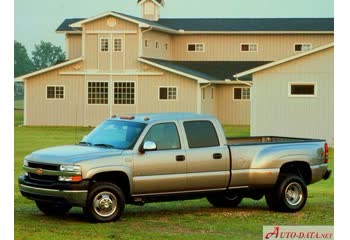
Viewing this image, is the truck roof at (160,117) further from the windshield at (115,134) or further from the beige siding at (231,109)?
the beige siding at (231,109)

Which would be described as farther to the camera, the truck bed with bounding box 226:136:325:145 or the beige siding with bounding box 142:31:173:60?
the beige siding with bounding box 142:31:173:60

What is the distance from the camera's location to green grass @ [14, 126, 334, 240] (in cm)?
1488

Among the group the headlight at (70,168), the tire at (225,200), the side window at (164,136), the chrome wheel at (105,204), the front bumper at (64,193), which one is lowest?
the tire at (225,200)

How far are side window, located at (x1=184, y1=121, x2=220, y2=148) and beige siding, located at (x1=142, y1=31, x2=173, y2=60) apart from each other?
2953 mm

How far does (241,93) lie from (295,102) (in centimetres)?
84

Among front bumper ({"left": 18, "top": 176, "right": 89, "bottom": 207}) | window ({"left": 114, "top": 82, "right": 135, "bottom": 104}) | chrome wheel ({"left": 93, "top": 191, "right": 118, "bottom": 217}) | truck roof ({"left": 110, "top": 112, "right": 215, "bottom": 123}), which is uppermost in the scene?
window ({"left": 114, "top": 82, "right": 135, "bottom": 104})

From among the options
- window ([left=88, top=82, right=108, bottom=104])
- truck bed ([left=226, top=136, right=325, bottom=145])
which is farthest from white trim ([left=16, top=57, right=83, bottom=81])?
truck bed ([left=226, top=136, right=325, bottom=145])

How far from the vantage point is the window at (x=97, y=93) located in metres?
17.7

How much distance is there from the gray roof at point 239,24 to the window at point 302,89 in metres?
0.86

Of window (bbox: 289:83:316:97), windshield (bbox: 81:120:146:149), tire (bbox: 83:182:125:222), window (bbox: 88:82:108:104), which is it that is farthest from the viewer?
window (bbox: 289:83:316:97)

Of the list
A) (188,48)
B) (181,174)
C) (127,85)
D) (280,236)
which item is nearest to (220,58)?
(188,48)

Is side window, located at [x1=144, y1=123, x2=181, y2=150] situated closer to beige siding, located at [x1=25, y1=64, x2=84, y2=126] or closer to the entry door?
the entry door

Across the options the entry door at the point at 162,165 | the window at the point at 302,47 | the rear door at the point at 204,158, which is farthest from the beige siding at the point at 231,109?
the window at the point at 302,47
